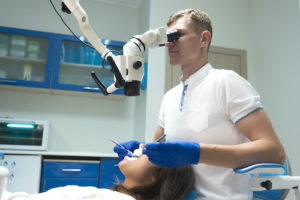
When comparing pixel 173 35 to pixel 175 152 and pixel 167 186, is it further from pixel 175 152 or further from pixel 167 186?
pixel 167 186

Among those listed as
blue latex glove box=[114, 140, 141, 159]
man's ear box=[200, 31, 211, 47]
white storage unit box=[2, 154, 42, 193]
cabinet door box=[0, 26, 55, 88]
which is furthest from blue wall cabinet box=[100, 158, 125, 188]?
man's ear box=[200, 31, 211, 47]

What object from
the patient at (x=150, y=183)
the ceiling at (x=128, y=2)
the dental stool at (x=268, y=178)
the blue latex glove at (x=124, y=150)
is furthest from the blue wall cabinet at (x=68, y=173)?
the ceiling at (x=128, y=2)

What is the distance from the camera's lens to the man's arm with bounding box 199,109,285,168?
3.17 feet

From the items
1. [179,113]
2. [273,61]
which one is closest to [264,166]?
[179,113]

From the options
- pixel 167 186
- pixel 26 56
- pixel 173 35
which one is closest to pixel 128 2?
pixel 26 56

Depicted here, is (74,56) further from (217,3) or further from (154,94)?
(217,3)

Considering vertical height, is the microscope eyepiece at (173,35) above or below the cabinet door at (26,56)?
below

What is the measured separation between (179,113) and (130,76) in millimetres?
378

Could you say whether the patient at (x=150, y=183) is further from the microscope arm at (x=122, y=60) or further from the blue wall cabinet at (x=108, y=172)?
the blue wall cabinet at (x=108, y=172)

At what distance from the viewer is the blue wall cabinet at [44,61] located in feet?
9.46

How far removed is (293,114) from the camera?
2.57m

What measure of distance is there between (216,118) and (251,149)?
22cm

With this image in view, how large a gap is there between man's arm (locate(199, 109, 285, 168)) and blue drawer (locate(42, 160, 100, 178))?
187 centimetres

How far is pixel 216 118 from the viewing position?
45.1 inches
